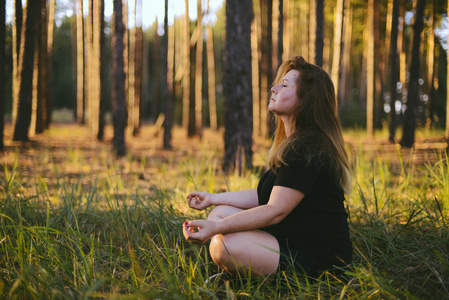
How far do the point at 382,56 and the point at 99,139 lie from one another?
480 inches

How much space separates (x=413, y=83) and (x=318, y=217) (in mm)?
7148

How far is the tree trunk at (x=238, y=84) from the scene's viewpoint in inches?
228

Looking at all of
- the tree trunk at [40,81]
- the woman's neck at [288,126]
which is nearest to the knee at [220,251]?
the woman's neck at [288,126]

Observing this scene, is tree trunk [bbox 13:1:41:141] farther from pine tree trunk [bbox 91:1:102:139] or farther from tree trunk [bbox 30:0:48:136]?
pine tree trunk [bbox 91:1:102:139]

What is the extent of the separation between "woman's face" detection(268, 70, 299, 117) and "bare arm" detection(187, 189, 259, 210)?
2.05 ft

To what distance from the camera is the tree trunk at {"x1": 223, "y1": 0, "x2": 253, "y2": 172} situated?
19.0 ft

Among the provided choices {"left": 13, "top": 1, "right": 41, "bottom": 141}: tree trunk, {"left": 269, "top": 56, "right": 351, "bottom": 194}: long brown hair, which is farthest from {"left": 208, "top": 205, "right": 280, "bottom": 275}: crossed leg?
{"left": 13, "top": 1, "right": 41, "bottom": 141}: tree trunk

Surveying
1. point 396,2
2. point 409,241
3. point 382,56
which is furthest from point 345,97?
point 409,241

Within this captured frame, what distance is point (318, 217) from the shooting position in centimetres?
205

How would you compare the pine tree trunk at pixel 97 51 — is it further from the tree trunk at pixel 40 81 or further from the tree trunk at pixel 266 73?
the tree trunk at pixel 266 73

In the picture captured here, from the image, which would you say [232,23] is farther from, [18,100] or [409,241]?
[18,100]

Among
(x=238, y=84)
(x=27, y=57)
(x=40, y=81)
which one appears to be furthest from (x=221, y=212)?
(x=40, y=81)

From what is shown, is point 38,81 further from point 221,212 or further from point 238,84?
point 221,212

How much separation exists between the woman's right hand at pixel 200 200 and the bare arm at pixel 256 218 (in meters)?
0.51
